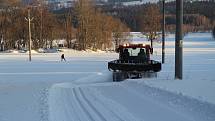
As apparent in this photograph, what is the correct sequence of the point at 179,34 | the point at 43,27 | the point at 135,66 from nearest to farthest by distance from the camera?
the point at 179,34, the point at 135,66, the point at 43,27

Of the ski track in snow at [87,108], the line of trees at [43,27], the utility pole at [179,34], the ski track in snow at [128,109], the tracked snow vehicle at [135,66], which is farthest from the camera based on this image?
the line of trees at [43,27]

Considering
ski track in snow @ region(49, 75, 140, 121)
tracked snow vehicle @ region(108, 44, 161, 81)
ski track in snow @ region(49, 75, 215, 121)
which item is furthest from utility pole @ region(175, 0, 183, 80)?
ski track in snow @ region(49, 75, 140, 121)

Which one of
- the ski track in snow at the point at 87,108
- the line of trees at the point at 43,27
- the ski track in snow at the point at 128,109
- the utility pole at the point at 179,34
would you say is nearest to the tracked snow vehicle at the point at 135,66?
the utility pole at the point at 179,34

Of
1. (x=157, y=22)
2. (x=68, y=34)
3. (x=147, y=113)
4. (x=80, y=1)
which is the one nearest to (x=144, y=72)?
(x=147, y=113)

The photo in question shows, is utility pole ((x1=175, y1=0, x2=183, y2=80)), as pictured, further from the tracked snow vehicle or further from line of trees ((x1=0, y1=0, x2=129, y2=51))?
line of trees ((x1=0, y1=0, x2=129, y2=51))

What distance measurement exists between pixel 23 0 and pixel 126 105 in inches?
3912

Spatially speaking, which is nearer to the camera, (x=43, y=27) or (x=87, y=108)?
(x=87, y=108)

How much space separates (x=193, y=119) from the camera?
11273 mm

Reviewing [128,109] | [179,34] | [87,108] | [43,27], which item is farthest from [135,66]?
[43,27]

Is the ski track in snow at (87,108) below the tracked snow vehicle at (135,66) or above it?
below

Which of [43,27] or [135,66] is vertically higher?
[43,27]

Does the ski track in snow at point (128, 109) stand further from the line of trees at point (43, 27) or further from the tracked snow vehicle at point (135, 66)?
the line of trees at point (43, 27)

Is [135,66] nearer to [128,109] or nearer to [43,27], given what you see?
[128,109]

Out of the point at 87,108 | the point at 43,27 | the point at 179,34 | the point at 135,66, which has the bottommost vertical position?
the point at 87,108
